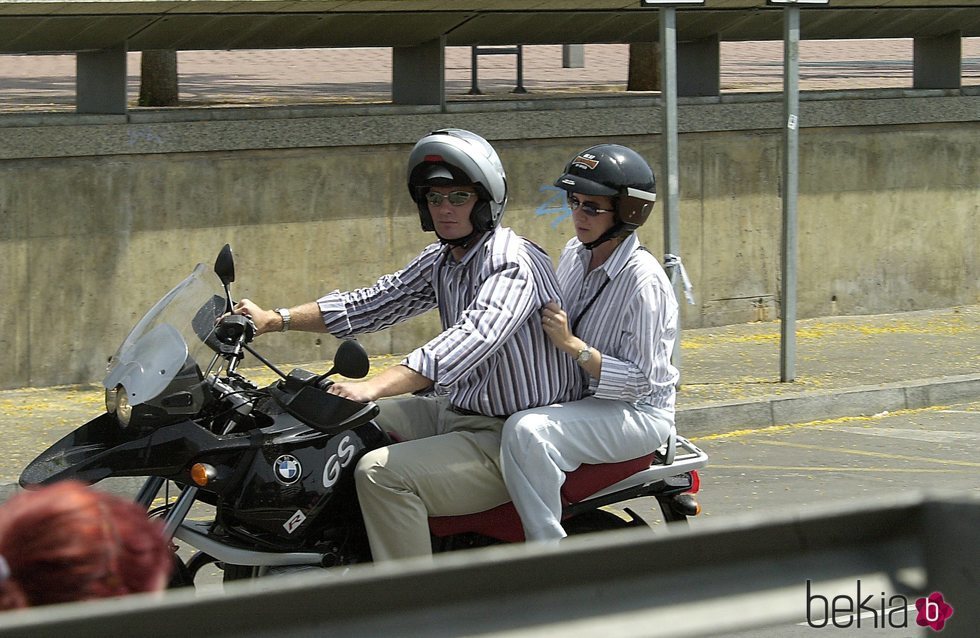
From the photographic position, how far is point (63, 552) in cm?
201

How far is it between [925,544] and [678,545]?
36 cm

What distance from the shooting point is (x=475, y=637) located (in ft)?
6.25

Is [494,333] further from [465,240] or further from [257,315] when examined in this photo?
[257,315]

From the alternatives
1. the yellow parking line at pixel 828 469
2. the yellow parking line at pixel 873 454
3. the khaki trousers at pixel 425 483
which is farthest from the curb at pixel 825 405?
the khaki trousers at pixel 425 483

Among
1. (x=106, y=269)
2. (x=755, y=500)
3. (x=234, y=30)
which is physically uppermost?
(x=234, y=30)

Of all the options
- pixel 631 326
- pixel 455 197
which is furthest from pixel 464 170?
pixel 631 326

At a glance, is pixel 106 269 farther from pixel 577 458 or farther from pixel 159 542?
pixel 159 542

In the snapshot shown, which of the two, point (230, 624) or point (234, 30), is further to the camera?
point (234, 30)

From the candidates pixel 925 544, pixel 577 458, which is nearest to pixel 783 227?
pixel 577 458

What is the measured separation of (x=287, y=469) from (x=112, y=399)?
0.48 meters

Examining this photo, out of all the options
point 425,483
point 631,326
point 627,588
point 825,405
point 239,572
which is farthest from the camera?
point 825,405

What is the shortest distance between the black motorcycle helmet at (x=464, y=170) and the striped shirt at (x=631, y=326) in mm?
400

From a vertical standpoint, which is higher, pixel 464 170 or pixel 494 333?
pixel 464 170

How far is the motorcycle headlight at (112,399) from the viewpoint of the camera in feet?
13.1
